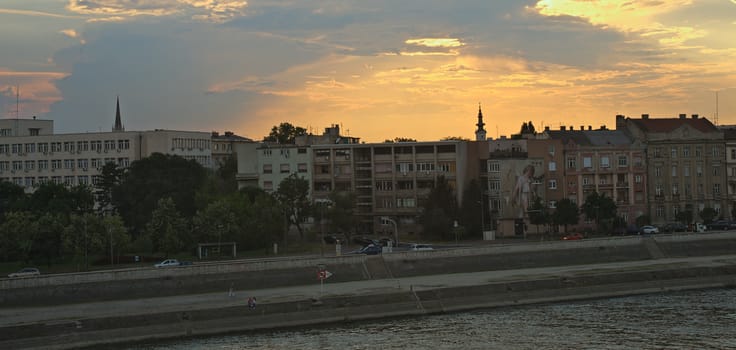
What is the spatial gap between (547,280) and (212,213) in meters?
35.0

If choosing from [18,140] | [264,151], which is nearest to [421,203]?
[264,151]

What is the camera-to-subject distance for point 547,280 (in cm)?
7669

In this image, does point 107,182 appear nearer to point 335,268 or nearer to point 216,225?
point 216,225

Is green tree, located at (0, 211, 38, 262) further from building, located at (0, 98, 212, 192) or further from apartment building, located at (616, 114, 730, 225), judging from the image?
apartment building, located at (616, 114, 730, 225)

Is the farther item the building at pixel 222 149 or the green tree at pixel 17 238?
the building at pixel 222 149

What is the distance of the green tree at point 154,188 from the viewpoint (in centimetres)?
11562

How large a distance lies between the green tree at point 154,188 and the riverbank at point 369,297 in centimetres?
3944

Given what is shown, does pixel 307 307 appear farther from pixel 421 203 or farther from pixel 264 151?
pixel 264 151

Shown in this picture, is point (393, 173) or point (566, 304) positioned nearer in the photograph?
point (566, 304)

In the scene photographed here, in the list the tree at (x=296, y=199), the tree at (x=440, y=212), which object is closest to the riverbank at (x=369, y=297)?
the tree at (x=440, y=212)

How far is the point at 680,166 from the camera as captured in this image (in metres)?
125

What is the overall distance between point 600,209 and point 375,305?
2040 inches

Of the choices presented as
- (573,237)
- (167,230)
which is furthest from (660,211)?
(167,230)

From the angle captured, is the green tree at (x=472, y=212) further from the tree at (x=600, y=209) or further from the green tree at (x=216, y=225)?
the green tree at (x=216, y=225)
